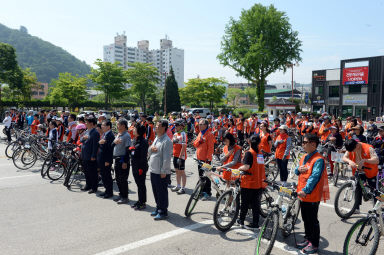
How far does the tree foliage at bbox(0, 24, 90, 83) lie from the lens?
Result: 161 metres

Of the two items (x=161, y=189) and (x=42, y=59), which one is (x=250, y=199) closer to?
(x=161, y=189)

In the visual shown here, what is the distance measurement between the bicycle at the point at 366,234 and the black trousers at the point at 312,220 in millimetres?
466

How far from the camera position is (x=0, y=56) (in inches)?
1252

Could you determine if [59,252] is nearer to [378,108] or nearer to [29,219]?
[29,219]

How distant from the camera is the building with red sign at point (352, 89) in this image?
48463mm

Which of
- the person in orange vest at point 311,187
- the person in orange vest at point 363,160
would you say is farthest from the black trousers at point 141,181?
the person in orange vest at point 363,160

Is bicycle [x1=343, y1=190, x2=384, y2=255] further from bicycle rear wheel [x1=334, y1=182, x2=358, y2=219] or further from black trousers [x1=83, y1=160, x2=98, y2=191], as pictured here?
black trousers [x1=83, y1=160, x2=98, y2=191]

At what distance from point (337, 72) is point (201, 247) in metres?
57.8

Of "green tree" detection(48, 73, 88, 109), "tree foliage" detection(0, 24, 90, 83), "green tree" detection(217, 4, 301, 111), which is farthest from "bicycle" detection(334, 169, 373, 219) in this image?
"tree foliage" detection(0, 24, 90, 83)

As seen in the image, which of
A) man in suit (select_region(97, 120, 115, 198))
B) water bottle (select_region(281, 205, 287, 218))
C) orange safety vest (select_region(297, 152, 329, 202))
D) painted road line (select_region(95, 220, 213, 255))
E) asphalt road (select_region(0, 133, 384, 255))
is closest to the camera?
orange safety vest (select_region(297, 152, 329, 202))

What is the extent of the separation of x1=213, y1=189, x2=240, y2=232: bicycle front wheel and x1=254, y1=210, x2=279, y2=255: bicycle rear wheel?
1.08 metres

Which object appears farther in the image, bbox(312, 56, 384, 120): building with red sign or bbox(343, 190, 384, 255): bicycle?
bbox(312, 56, 384, 120): building with red sign

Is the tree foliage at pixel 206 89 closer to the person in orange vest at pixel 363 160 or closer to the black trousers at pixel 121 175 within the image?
A: the black trousers at pixel 121 175

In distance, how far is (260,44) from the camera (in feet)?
139
